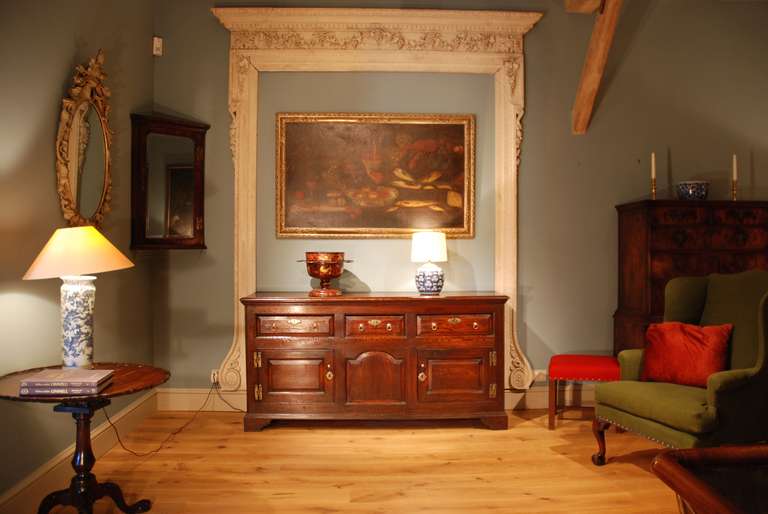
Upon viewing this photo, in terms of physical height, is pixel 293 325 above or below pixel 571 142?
below

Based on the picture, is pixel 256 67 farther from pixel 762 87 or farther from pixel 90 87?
pixel 762 87

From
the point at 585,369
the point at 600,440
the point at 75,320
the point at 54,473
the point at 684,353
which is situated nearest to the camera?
the point at 75,320

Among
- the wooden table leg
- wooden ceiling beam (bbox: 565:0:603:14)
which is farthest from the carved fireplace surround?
the wooden table leg

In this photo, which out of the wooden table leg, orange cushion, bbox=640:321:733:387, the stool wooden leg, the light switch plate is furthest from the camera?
the light switch plate

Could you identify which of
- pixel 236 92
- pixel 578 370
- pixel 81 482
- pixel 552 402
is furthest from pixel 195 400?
pixel 578 370

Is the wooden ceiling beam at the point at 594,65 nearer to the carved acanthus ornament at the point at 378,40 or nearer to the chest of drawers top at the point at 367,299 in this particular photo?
the carved acanthus ornament at the point at 378,40

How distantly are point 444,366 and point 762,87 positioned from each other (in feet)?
11.8

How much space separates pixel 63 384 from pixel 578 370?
3069 mm

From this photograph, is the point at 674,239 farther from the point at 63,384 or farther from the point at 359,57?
the point at 63,384

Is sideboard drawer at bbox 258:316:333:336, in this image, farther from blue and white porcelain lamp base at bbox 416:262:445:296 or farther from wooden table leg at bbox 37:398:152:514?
wooden table leg at bbox 37:398:152:514

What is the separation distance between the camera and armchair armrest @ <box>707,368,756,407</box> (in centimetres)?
248

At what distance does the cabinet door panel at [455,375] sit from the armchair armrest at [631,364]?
0.86m

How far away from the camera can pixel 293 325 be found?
3.57 metres

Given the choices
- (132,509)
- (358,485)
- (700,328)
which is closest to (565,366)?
(700,328)
